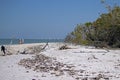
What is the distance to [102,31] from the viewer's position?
36.7 metres

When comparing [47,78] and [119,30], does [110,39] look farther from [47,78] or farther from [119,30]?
[47,78]

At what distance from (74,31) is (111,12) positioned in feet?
23.7

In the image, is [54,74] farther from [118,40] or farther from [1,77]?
A: [118,40]

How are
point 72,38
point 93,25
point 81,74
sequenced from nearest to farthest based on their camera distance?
point 81,74
point 93,25
point 72,38

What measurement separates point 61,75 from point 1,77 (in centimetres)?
271

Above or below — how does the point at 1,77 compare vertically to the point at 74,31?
below

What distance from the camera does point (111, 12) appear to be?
3550 cm

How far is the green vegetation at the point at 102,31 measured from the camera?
114 feet

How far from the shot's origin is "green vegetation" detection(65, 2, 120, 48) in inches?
1364

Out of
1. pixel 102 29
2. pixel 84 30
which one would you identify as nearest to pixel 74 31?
pixel 84 30

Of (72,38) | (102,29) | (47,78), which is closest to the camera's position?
(47,78)

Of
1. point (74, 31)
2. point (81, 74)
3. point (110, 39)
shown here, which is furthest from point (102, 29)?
point (81, 74)

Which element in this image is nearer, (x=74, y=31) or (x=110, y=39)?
(x=110, y=39)

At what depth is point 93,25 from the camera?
39688 millimetres
